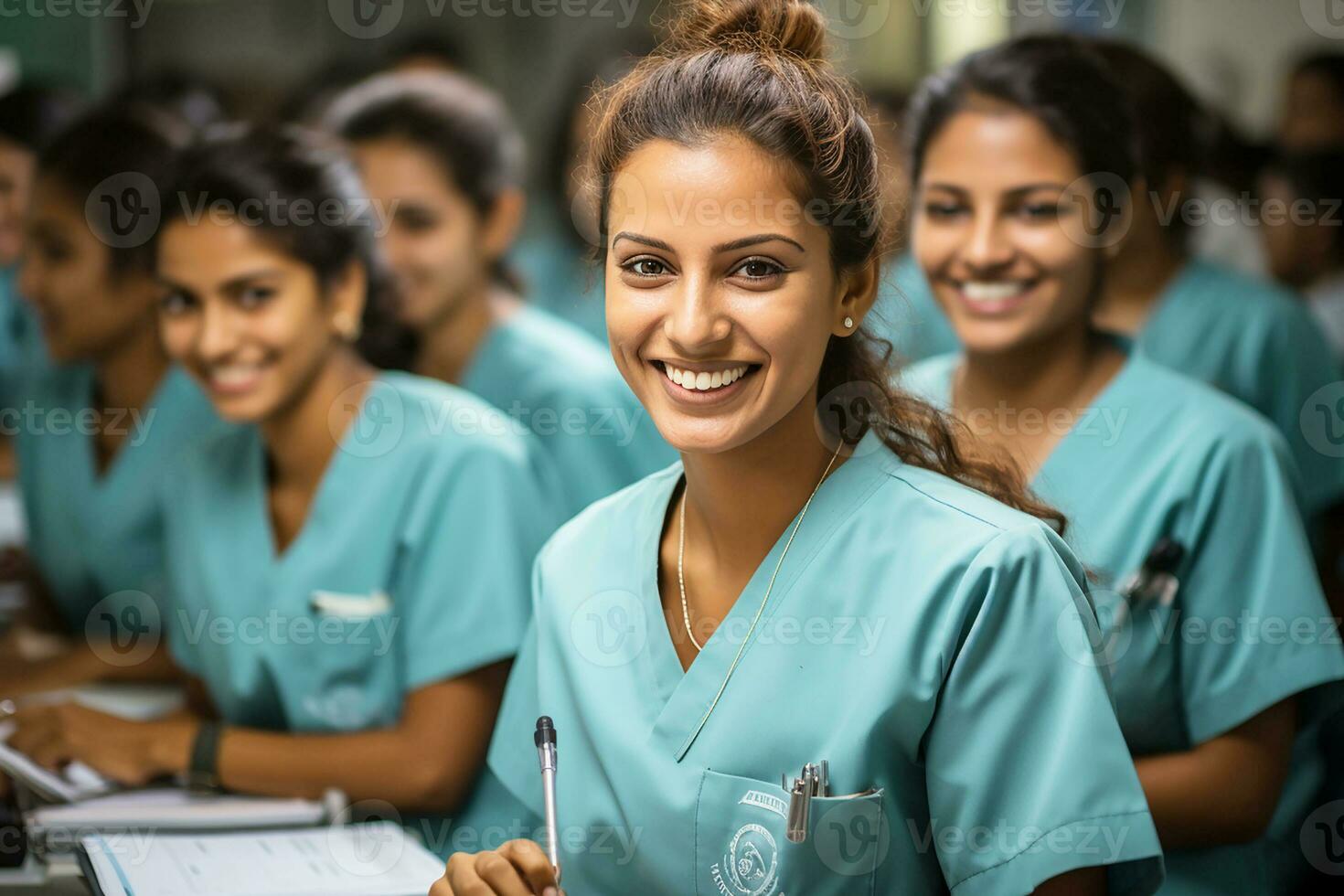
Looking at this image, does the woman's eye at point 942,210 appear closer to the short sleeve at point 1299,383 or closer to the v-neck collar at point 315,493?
the v-neck collar at point 315,493

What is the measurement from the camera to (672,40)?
123 centimetres

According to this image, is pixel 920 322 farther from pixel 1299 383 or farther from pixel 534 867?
pixel 534 867

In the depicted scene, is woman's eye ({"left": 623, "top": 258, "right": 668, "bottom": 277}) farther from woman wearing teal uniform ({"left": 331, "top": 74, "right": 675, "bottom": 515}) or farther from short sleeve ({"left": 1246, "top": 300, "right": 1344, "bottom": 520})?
short sleeve ({"left": 1246, "top": 300, "right": 1344, "bottom": 520})

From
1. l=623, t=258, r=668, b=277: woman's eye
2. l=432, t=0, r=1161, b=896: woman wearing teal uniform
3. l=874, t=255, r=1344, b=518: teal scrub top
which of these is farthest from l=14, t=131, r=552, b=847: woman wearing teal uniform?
l=874, t=255, r=1344, b=518: teal scrub top

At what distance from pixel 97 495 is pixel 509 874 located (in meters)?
1.42

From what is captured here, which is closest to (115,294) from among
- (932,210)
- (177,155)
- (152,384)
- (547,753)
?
(152,384)

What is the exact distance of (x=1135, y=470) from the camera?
1.54m

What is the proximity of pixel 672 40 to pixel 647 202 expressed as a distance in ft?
0.66

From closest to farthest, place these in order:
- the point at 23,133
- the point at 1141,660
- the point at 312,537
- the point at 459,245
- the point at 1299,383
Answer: the point at 1141,660 < the point at 312,537 < the point at 1299,383 < the point at 459,245 < the point at 23,133

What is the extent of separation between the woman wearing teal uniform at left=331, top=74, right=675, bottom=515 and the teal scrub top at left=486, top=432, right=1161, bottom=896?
1079mm

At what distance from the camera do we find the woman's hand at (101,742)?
1.55 m

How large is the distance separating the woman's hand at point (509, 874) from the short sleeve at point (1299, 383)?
5.45ft

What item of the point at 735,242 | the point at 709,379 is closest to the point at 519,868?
the point at 709,379

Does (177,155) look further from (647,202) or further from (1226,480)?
(1226,480)
